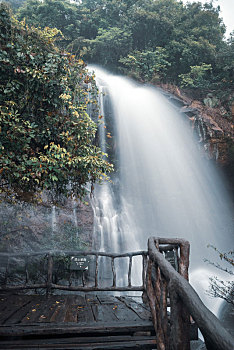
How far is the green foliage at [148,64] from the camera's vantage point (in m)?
18.4

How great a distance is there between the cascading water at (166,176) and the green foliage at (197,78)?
7.98ft

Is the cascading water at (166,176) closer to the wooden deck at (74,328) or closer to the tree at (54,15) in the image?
the tree at (54,15)

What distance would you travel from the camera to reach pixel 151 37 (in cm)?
2058

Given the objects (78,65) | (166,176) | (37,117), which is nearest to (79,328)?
(37,117)

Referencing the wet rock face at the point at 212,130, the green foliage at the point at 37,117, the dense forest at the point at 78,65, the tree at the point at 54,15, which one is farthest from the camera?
the tree at the point at 54,15

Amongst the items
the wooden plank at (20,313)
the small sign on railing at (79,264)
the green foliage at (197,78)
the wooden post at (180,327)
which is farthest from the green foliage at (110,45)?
the wooden post at (180,327)

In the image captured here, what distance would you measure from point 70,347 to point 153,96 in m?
16.5

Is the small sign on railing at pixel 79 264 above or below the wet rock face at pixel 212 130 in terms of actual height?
below

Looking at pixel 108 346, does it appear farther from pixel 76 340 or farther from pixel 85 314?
pixel 85 314

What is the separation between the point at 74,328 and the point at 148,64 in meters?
19.4

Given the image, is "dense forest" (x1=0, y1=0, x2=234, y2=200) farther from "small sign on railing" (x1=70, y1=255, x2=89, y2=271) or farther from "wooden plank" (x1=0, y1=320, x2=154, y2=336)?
"wooden plank" (x1=0, y1=320, x2=154, y2=336)

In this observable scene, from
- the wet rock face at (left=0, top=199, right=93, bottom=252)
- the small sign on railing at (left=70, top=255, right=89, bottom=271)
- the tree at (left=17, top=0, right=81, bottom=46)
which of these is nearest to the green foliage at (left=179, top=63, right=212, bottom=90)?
the tree at (left=17, top=0, right=81, bottom=46)

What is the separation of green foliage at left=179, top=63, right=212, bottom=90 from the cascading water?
2.43m

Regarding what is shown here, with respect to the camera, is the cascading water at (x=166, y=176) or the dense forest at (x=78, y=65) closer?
the dense forest at (x=78, y=65)
